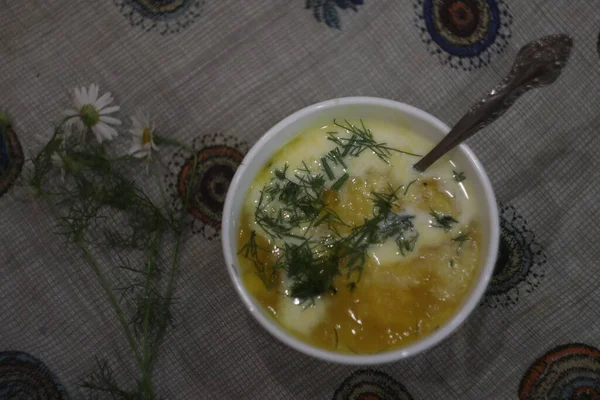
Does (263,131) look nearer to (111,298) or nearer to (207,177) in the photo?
(207,177)

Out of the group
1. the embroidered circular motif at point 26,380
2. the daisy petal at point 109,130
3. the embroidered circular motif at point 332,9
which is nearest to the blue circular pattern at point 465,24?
the embroidered circular motif at point 332,9

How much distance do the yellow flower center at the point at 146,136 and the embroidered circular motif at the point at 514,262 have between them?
61 centimetres

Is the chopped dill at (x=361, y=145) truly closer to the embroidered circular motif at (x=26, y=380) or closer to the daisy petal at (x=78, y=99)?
the daisy petal at (x=78, y=99)

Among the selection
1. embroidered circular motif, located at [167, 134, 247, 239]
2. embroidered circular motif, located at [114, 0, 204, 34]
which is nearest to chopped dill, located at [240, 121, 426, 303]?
embroidered circular motif, located at [167, 134, 247, 239]

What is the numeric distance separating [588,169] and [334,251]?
48 cm

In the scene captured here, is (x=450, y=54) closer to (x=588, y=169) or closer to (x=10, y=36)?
(x=588, y=169)

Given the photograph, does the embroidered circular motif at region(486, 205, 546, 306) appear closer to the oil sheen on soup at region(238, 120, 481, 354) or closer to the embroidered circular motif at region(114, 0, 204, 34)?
the oil sheen on soup at region(238, 120, 481, 354)

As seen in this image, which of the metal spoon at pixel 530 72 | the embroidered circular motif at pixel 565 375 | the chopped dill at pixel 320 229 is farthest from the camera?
the embroidered circular motif at pixel 565 375

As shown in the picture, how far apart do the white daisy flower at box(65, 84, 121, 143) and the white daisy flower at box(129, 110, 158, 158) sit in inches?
1.6

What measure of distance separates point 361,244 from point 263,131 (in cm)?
30

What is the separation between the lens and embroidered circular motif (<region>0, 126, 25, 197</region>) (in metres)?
1.01

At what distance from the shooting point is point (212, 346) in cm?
97

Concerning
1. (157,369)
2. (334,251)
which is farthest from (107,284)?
(334,251)

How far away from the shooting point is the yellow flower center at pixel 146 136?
979 millimetres
